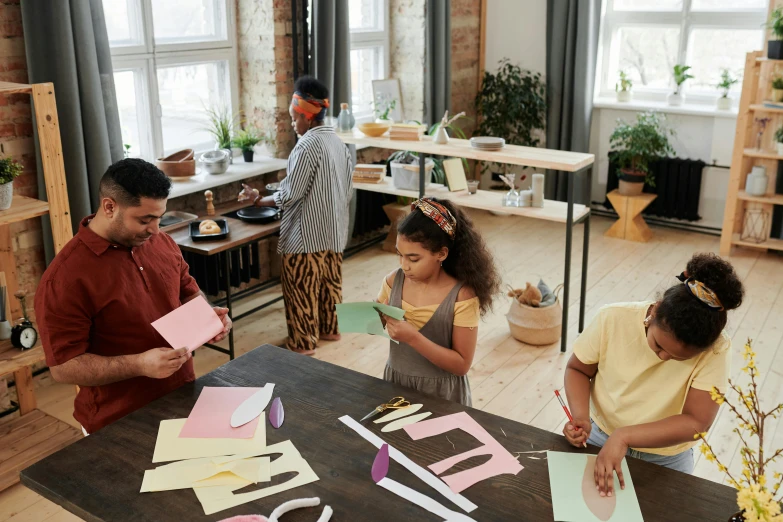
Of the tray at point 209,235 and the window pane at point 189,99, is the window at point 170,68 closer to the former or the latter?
the window pane at point 189,99

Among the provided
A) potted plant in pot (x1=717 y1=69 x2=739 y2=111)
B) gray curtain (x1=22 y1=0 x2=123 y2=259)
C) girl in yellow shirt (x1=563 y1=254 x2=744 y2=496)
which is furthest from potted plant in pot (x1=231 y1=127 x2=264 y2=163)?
potted plant in pot (x1=717 y1=69 x2=739 y2=111)

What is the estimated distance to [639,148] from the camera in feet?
19.4

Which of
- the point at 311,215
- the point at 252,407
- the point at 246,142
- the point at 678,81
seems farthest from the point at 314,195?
the point at 678,81

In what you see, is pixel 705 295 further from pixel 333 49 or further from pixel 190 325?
pixel 333 49

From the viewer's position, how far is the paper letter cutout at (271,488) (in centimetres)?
174

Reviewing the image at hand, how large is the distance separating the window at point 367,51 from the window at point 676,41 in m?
1.95

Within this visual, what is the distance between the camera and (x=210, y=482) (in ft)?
5.96

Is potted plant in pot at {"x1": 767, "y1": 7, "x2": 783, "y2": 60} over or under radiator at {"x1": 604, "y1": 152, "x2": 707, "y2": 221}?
over

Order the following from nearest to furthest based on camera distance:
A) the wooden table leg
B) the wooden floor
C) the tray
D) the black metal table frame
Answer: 1. the wooden table leg
2. the wooden floor
3. the tray
4. the black metal table frame

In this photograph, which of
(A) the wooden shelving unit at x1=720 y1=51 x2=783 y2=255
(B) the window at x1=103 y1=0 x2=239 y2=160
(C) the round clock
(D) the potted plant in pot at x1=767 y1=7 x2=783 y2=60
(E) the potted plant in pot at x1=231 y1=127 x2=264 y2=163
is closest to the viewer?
(C) the round clock

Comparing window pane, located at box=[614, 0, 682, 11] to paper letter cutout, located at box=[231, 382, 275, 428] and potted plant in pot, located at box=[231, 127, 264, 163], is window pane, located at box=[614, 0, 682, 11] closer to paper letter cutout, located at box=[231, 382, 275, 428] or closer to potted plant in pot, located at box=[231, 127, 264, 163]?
potted plant in pot, located at box=[231, 127, 264, 163]

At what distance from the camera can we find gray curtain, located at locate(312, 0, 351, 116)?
498 cm

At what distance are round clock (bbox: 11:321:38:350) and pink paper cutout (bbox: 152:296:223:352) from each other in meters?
1.26

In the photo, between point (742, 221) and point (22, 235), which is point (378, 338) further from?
point (742, 221)
